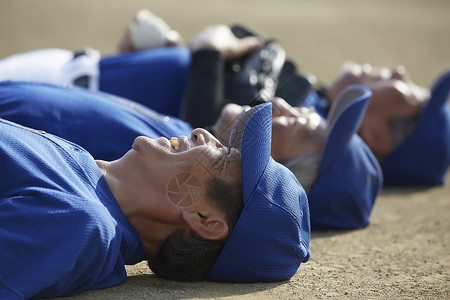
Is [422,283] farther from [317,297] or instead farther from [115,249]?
[115,249]

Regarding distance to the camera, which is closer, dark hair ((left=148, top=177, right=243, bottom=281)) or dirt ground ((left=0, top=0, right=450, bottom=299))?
dark hair ((left=148, top=177, right=243, bottom=281))

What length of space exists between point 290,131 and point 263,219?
4.33 feet

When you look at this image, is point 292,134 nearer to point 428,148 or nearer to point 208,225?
point 208,225

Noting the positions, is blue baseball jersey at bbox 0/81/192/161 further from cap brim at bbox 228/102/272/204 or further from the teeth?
cap brim at bbox 228/102/272/204

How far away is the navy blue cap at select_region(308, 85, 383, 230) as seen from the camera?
12.5 feet

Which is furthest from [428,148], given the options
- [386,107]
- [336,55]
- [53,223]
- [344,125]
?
[336,55]

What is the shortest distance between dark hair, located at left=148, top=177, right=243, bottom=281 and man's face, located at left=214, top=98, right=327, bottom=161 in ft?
3.64

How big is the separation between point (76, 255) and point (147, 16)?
138 inches

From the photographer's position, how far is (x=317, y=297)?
2691 millimetres

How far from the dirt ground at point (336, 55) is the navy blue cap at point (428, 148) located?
146 mm

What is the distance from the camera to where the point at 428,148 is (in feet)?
17.1

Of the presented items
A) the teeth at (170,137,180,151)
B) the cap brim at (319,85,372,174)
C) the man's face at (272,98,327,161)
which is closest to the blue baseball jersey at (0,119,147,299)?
the teeth at (170,137,180,151)

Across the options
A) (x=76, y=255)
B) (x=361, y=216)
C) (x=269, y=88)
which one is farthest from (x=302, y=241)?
(x=269, y=88)

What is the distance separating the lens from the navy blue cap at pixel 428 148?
5121 millimetres
